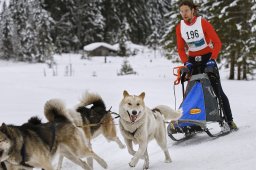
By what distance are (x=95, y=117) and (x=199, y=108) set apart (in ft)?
5.00

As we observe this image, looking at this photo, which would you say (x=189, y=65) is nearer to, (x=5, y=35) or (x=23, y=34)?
(x=23, y=34)

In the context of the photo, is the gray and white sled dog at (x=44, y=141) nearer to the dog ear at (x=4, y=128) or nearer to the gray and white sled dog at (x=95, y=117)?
the dog ear at (x=4, y=128)

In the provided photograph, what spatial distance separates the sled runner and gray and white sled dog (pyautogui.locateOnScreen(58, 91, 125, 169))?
101cm

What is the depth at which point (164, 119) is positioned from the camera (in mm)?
5695

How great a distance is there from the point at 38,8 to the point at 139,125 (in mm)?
32755

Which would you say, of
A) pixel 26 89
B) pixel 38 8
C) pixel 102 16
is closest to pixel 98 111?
pixel 26 89

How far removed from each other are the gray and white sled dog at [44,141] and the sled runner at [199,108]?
1.37m

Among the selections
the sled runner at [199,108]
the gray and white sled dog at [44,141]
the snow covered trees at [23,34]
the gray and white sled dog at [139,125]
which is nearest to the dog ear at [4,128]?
the gray and white sled dog at [44,141]

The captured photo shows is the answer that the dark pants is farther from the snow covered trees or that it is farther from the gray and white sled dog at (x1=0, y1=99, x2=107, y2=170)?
the snow covered trees

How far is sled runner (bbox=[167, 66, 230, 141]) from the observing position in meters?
5.96

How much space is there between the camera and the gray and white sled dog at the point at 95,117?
6045mm

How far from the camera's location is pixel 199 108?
598 cm

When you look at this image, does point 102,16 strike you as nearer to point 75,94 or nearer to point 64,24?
point 64,24

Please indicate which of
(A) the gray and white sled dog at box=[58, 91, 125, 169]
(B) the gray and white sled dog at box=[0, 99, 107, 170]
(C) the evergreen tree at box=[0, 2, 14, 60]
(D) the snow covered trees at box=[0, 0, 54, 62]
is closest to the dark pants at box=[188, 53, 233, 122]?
(A) the gray and white sled dog at box=[58, 91, 125, 169]
